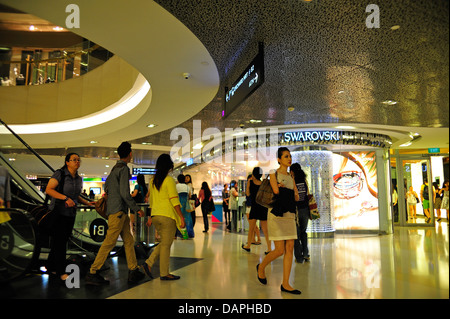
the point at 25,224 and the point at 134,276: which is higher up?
the point at 25,224

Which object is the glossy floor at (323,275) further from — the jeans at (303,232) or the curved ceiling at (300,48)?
the curved ceiling at (300,48)

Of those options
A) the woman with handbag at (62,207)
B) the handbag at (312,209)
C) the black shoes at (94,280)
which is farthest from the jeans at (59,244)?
the handbag at (312,209)

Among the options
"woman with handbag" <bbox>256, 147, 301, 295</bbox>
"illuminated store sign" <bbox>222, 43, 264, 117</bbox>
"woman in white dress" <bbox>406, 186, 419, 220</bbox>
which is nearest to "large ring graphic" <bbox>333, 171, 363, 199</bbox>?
"woman in white dress" <bbox>406, 186, 419, 220</bbox>

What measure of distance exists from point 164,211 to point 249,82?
1.86m

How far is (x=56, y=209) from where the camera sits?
13.4ft

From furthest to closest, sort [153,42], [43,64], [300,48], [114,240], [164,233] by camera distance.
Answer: [43,64]
[300,48]
[153,42]
[164,233]
[114,240]

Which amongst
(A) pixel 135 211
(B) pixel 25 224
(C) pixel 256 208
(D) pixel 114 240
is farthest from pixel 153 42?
(C) pixel 256 208

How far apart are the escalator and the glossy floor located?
1324 mm

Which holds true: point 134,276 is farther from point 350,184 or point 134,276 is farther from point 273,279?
point 350,184

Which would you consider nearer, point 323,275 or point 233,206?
point 323,275

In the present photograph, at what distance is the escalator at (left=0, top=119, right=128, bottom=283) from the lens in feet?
13.1

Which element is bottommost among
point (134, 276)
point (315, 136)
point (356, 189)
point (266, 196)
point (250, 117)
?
point (134, 276)

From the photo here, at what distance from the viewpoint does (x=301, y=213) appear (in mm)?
5895

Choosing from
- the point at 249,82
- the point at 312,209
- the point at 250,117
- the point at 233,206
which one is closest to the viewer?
the point at 249,82
